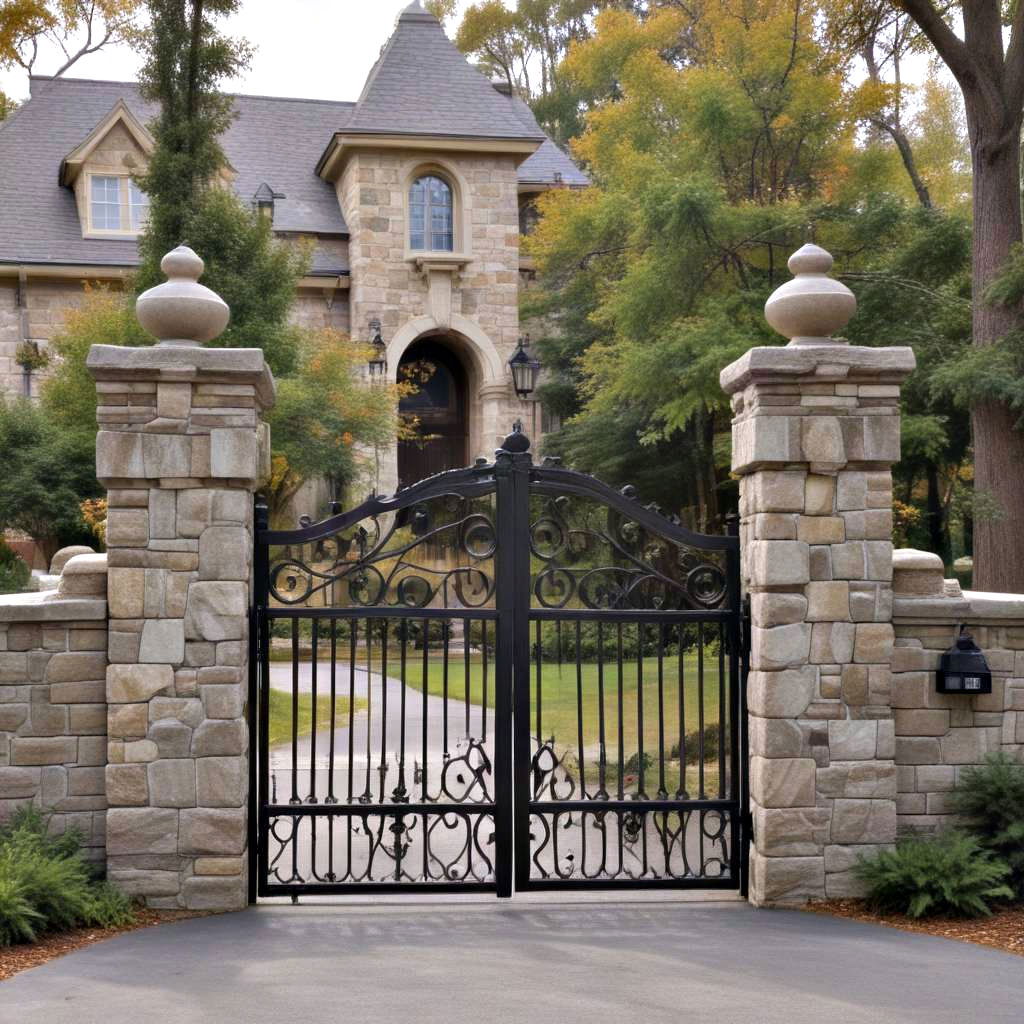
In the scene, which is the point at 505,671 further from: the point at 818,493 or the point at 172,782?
the point at 818,493

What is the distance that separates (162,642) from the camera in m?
6.74

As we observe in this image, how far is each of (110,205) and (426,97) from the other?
6385 millimetres

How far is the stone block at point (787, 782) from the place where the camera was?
6898mm

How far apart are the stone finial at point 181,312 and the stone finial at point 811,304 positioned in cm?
283

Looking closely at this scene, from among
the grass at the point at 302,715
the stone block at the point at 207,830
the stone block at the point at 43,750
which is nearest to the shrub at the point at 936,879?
the stone block at the point at 207,830

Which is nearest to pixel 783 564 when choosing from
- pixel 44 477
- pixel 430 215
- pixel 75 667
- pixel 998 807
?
pixel 998 807

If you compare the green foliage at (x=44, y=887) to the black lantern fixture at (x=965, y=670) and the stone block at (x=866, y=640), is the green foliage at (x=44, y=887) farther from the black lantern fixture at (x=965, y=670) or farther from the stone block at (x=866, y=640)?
the black lantern fixture at (x=965, y=670)

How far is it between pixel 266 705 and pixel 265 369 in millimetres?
1703

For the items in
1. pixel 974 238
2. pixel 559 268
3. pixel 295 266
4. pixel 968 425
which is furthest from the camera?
pixel 559 268

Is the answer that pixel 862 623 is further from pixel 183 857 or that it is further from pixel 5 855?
pixel 5 855

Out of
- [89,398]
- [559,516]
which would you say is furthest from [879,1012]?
[89,398]

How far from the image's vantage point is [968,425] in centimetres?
2156

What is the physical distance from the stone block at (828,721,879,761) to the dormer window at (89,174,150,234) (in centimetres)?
2148

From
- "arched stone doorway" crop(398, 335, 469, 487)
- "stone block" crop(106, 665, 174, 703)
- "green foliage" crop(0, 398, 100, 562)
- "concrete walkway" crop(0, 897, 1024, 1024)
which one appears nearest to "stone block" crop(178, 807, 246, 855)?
"concrete walkway" crop(0, 897, 1024, 1024)
